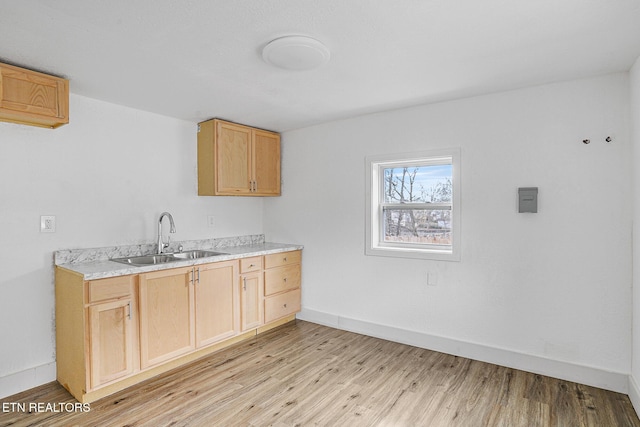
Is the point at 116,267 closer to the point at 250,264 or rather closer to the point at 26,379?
the point at 26,379

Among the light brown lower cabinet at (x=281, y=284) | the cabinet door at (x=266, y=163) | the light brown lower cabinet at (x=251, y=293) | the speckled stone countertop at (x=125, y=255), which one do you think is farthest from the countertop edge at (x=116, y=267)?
the cabinet door at (x=266, y=163)

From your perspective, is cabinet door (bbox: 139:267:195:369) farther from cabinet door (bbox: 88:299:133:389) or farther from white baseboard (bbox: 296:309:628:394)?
white baseboard (bbox: 296:309:628:394)

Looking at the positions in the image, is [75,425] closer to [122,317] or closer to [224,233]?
[122,317]

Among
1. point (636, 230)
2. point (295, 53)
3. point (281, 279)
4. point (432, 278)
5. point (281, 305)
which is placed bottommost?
point (281, 305)

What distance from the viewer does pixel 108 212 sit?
3.09m

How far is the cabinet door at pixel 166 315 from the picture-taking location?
106 inches

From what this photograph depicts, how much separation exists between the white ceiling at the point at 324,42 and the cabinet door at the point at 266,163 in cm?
101

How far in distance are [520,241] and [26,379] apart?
12.8 ft

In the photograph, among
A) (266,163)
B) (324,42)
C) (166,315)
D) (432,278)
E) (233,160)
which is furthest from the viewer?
(266,163)

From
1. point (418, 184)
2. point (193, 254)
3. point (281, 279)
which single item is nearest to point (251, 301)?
point (281, 279)

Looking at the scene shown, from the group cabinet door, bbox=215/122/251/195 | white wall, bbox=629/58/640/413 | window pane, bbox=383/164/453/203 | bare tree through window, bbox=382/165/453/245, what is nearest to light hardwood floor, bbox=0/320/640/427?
white wall, bbox=629/58/640/413

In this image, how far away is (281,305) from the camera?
3949mm

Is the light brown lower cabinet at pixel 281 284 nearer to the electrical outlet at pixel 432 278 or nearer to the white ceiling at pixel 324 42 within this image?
the electrical outlet at pixel 432 278

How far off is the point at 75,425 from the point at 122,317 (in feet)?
2.23
